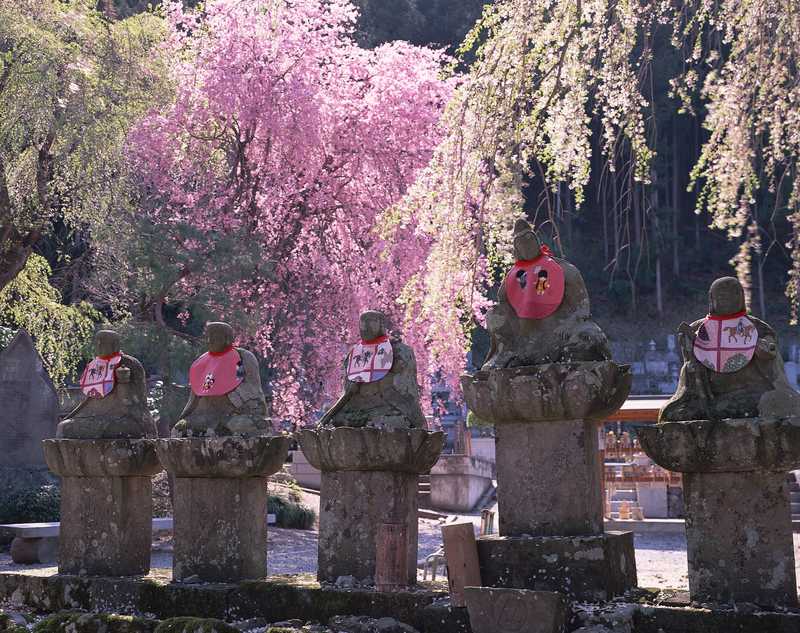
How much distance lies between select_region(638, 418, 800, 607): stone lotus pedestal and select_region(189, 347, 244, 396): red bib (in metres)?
2.45

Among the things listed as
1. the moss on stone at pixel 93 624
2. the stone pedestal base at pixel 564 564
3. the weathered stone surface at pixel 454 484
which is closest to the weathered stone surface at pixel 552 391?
the stone pedestal base at pixel 564 564

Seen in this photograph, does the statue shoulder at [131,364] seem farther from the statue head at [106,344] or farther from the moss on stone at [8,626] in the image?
the moss on stone at [8,626]

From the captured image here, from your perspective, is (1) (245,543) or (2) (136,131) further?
(2) (136,131)

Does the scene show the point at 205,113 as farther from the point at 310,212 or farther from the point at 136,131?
the point at 310,212

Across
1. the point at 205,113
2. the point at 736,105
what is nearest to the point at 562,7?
the point at 736,105

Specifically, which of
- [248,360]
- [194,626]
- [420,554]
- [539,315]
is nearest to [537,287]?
[539,315]

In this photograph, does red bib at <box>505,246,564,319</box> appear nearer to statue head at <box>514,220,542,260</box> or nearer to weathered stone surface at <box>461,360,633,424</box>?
statue head at <box>514,220,542,260</box>

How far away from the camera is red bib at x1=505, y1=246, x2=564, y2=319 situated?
4.89 m

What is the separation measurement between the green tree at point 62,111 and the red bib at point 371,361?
7.07m

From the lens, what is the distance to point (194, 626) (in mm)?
4832

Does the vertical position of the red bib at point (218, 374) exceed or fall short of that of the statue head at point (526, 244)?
it falls short

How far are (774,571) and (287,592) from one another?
232 cm

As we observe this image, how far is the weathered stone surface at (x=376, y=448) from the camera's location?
5.18 metres

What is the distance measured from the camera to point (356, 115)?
15.4m
